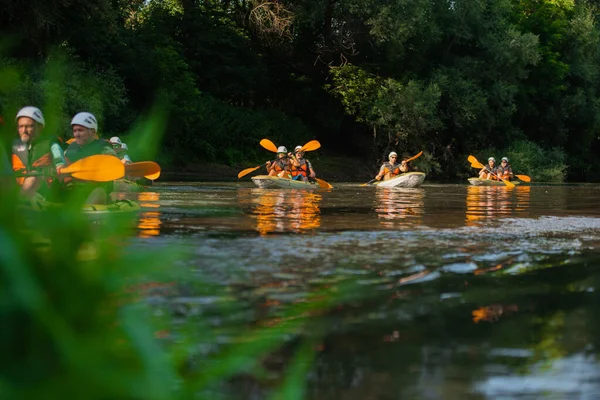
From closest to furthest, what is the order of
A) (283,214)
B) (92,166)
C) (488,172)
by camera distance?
(92,166), (283,214), (488,172)

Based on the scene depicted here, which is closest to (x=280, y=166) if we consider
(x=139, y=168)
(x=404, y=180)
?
(x=404, y=180)

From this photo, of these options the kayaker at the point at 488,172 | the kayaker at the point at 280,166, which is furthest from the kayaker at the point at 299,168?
the kayaker at the point at 488,172

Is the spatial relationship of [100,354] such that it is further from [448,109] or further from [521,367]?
[448,109]

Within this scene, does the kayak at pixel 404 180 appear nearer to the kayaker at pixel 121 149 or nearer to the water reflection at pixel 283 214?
the water reflection at pixel 283 214

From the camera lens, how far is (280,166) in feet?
81.4

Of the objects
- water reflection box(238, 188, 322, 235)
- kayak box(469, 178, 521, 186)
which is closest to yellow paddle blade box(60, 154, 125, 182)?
water reflection box(238, 188, 322, 235)

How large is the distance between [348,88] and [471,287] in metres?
36.0

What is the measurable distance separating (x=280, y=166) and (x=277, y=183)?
1.73 metres

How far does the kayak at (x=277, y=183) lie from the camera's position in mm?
22938

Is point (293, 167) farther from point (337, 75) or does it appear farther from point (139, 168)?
point (139, 168)

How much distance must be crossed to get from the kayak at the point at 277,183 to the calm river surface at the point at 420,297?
12.0m

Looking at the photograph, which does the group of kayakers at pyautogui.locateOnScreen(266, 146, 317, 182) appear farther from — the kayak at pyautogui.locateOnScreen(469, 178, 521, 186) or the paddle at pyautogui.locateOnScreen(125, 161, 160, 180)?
the paddle at pyautogui.locateOnScreen(125, 161, 160, 180)

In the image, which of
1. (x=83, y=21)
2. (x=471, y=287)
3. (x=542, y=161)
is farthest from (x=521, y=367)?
(x=542, y=161)

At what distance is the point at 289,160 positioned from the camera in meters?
24.7
